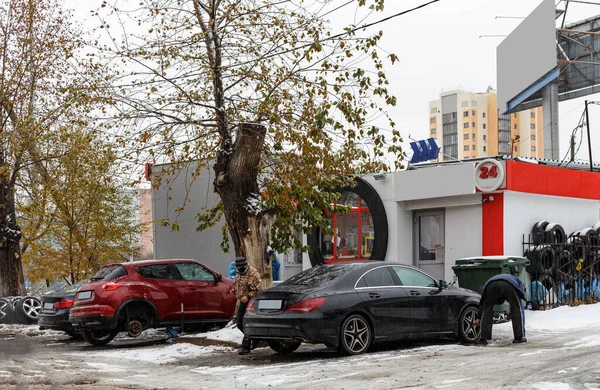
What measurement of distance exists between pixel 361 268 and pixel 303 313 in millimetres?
1479

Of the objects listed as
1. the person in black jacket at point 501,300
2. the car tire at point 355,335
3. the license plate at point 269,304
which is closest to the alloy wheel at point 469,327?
the person in black jacket at point 501,300

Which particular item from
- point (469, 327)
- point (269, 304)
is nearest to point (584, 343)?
point (469, 327)

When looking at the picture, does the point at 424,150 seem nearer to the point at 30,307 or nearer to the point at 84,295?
the point at 84,295

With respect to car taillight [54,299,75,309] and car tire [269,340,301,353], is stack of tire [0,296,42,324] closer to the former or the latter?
car taillight [54,299,75,309]

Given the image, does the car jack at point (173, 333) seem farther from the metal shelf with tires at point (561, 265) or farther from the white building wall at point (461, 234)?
the metal shelf with tires at point (561, 265)

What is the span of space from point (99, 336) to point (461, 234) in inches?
370

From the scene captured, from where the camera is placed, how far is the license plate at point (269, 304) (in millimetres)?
12297

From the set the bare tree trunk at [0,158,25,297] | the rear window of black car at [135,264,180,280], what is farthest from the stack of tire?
the rear window of black car at [135,264,180,280]

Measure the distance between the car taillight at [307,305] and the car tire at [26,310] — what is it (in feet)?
40.2

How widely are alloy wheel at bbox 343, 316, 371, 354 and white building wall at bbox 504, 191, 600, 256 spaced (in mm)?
8220

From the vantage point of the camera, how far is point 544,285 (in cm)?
1958

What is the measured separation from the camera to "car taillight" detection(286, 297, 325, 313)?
1197 centimetres

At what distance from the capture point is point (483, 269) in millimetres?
18016

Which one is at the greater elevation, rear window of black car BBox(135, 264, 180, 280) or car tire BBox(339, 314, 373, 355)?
rear window of black car BBox(135, 264, 180, 280)
